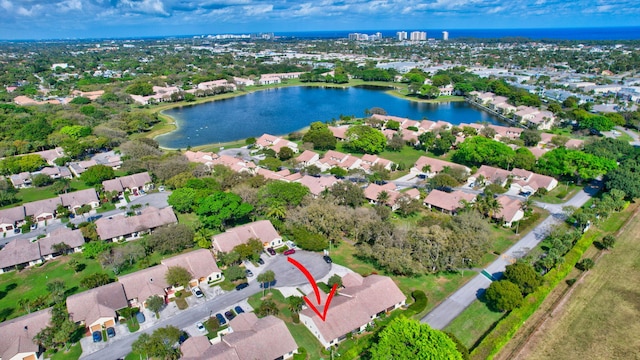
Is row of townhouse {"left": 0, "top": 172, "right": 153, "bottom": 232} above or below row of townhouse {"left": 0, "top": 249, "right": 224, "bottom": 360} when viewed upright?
above

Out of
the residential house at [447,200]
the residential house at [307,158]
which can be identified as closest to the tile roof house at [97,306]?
the residential house at [447,200]

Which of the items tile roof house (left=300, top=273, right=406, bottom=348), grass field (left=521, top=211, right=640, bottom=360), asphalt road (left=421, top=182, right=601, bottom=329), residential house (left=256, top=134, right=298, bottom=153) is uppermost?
residential house (left=256, top=134, right=298, bottom=153)

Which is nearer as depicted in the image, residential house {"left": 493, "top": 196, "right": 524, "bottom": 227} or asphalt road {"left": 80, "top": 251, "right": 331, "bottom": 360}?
asphalt road {"left": 80, "top": 251, "right": 331, "bottom": 360}

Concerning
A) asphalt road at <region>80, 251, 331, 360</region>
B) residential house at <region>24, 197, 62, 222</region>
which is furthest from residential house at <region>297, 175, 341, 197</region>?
residential house at <region>24, 197, 62, 222</region>

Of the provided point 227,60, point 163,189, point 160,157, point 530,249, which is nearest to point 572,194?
point 530,249

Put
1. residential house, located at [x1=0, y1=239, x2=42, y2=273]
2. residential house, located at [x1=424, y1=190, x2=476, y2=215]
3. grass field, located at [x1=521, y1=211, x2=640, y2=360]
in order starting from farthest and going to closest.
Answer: residential house, located at [x1=424, y1=190, x2=476, y2=215]
residential house, located at [x1=0, y1=239, x2=42, y2=273]
grass field, located at [x1=521, y1=211, x2=640, y2=360]

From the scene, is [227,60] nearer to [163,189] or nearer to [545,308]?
[163,189]

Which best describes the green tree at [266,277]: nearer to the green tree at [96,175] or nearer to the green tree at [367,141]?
the green tree at [96,175]

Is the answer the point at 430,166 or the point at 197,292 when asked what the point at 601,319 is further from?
the point at 430,166

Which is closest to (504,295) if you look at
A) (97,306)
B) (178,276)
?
(178,276)

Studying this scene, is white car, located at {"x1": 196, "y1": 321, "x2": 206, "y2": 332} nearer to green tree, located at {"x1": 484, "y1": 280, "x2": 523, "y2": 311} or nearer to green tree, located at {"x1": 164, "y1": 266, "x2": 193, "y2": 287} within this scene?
green tree, located at {"x1": 164, "y1": 266, "x2": 193, "y2": 287}
